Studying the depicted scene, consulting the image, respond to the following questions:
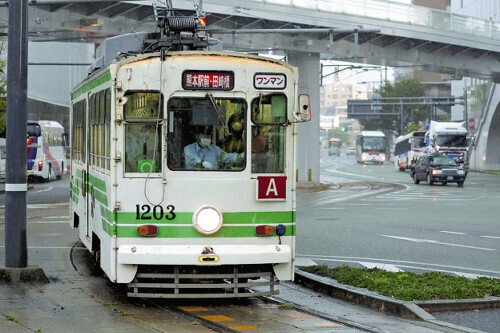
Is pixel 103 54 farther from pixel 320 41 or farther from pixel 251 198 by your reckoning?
pixel 320 41

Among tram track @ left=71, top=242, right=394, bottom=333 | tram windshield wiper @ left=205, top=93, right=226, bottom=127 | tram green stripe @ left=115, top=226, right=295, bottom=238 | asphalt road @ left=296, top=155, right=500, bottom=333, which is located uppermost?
tram windshield wiper @ left=205, top=93, right=226, bottom=127

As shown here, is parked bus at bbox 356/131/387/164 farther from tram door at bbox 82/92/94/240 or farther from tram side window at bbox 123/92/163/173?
tram side window at bbox 123/92/163/173

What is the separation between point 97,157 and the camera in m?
11.9

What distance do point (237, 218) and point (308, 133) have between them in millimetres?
31372

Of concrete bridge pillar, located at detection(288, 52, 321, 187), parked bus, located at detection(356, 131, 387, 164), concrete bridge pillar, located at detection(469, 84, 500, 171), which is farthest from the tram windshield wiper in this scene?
parked bus, located at detection(356, 131, 387, 164)

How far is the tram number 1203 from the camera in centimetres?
1022

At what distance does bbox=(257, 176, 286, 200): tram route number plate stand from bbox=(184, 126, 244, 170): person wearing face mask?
0.54m

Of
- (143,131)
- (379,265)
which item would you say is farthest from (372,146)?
(143,131)

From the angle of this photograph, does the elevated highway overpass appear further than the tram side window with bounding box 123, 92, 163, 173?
Yes

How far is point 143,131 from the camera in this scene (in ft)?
33.9

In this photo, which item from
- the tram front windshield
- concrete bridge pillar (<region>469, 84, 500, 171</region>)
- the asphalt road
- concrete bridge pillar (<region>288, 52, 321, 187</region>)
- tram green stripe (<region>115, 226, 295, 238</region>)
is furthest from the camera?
the tram front windshield

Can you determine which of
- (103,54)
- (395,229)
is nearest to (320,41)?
(395,229)

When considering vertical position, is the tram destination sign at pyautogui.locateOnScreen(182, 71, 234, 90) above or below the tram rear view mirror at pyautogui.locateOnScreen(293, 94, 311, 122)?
above

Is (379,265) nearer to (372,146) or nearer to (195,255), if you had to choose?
(195,255)
